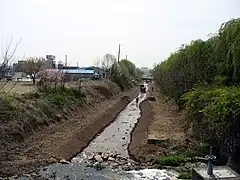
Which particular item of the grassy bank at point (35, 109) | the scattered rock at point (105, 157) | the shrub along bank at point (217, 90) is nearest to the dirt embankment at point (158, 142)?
the shrub along bank at point (217, 90)

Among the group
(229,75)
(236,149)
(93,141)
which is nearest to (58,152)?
(93,141)

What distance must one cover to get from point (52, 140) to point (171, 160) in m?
7.27

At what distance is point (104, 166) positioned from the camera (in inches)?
610

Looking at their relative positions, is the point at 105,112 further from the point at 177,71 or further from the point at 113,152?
the point at 113,152

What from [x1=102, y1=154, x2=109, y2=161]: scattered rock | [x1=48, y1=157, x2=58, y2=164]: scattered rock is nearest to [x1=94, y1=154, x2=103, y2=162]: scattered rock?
[x1=102, y1=154, x2=109, y2=161]: scattered rock

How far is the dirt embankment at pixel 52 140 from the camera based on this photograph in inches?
597

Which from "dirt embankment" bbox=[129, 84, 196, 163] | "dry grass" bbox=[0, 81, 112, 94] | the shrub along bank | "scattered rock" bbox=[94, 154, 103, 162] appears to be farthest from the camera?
"dry grass" bbox=[0, 81, 112, 94]

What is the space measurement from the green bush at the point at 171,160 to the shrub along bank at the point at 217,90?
1694 millimetres

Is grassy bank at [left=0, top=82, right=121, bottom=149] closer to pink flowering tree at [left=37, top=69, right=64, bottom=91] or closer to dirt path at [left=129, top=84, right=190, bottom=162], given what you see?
pink flowering tree at [left=37, top=69, right=64, bottom=91]

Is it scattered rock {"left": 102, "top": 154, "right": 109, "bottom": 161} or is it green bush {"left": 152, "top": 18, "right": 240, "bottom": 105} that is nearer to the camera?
scattered rock {"left": 102, "top": 154, "right": 109, "bottom": 161}

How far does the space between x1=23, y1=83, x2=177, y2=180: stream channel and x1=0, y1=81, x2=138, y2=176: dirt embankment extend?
654mm

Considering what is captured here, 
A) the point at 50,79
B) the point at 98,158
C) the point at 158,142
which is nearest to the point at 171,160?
the point at 158,142

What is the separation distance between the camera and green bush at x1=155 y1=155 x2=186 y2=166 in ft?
50.3

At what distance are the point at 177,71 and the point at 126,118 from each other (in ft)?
22.6
